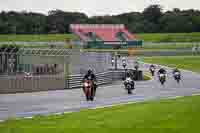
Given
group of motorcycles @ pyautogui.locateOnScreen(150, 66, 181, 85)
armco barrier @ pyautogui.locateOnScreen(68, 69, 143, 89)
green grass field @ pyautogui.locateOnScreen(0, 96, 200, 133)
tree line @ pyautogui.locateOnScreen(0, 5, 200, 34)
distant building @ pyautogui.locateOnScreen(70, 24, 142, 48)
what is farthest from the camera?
tree line @ pyautogui.locateOnScreen(0, 5, 200, 34)

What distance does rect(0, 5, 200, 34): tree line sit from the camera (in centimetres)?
12538

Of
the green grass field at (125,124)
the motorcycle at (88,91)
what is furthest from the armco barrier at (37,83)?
the green grass field at (125,124)

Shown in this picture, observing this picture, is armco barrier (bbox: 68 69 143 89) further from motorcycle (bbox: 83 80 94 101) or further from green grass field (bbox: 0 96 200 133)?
green grass field (bbox: 0 96 200 133)

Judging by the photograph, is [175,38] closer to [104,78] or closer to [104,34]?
[104,34]

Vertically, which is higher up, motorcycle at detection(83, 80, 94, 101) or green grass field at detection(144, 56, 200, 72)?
motorcycle at detection(83, 80, 94, 101)

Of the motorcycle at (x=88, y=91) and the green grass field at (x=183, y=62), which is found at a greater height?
the motorcycle at (x=88, y=91)

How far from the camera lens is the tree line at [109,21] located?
12538cm

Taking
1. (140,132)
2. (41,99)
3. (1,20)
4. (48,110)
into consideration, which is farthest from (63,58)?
(1,20)

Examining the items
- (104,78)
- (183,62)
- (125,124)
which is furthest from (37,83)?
(183,62)

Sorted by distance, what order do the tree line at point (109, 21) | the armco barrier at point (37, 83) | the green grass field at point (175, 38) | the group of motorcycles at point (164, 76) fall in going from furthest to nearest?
the tree line at point (109, 21) → the green grass field at point (175, 38) → the group of motorcycles at point (164, 76) → the armco barrier at point (37, 83)

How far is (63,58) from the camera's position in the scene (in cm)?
3656

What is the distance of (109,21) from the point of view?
143500 millimetres

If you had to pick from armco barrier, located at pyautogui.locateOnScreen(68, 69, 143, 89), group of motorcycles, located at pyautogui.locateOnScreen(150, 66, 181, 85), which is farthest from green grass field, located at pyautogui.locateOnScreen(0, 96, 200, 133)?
group of motorcycles, located at pyautogui.locateOnScreen(150, 66, 181, 85)

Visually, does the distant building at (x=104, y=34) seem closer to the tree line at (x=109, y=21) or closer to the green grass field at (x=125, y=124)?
the tree line at (x=109, y=21)
